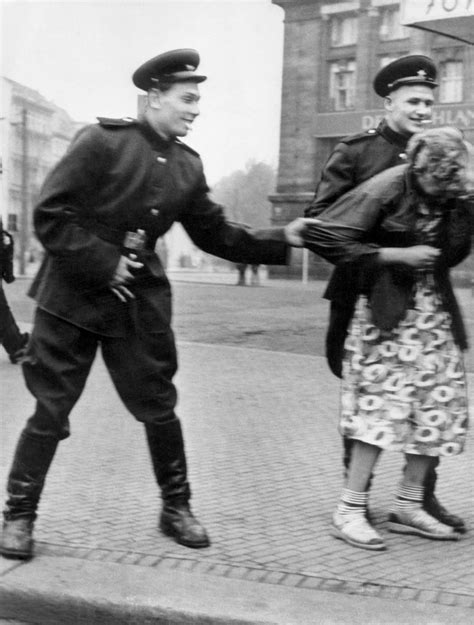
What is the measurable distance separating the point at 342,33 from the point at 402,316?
31.4m

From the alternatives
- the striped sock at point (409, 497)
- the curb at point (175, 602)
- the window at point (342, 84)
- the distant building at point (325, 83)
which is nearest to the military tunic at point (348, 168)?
the striped sock at point (409, 497)

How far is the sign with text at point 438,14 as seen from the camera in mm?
6633

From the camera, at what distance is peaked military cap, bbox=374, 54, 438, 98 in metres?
4.00

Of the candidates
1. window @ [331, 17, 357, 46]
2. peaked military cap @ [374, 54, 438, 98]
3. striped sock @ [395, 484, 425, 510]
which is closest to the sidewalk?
striped sock @ [395, 484, 425, 510]

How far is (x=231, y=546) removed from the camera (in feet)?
12.0

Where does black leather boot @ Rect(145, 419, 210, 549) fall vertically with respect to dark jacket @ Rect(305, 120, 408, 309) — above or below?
below

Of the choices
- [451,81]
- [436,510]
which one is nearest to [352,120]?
[451,81]

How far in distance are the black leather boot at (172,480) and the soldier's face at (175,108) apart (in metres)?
1.01

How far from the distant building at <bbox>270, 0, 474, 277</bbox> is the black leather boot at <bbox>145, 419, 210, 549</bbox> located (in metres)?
28.4

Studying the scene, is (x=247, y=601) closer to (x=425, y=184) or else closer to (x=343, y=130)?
(x=425, y=184)

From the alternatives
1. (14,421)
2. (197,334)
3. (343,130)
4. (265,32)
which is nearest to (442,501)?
(265,32)

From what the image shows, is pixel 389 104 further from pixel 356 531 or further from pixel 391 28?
pixel 391 28

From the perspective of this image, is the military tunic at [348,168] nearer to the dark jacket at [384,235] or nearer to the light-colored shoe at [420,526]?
the dark jacket at [384,235]

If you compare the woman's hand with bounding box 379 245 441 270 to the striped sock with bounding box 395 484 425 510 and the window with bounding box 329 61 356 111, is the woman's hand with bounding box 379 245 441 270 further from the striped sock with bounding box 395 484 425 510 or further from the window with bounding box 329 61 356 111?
the window with bounding box 329 61 356 111
